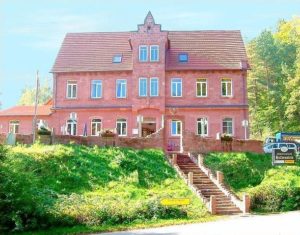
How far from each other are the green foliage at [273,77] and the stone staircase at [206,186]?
22.0m

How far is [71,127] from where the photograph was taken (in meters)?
42.3

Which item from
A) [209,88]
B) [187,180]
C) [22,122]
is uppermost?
[209,88]

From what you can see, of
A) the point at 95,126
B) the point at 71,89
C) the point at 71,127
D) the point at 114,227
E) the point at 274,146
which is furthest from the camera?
the point at 71,89

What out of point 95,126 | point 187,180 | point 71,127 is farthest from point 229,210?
point 71,127

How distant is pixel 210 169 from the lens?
29812 millimetres

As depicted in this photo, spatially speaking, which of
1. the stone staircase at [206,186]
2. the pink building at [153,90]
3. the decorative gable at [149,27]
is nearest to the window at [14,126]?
the pink building at [153,90]

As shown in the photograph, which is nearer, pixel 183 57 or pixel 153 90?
pixel 153 90

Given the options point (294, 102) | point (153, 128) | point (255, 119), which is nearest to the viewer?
point (153, 128)

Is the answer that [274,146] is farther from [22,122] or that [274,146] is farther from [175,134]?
[22,122]

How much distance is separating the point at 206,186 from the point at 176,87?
53.5 ft

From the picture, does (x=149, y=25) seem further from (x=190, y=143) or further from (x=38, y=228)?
(x=38, y=228)

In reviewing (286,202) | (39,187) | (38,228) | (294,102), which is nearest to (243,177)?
(286,202)

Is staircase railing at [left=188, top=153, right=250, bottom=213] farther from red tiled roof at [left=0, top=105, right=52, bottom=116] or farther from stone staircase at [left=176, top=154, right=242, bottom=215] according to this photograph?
red tiled roof at [left=0, top=105, right=52, bottom=116]

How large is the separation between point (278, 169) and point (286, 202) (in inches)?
237
